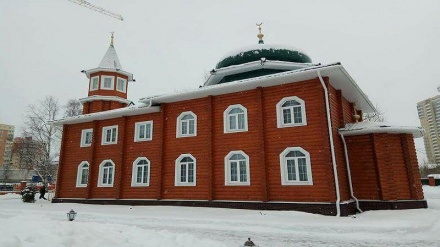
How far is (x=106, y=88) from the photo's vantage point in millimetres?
24047

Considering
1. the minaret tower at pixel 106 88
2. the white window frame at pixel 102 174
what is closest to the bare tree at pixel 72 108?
the minaret tower at pixel 106 88

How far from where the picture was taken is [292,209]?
12.7 metres

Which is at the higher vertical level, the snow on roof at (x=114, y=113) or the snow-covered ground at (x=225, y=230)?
the snow on roof at (x=114, y=113)

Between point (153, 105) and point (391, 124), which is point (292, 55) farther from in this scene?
point (153, 105)

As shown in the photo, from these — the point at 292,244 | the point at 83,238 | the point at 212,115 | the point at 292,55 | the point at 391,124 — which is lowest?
the point at 292,244

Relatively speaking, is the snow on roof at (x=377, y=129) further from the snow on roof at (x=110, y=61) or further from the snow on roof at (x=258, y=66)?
the snow on roof at (x=110, y=61)

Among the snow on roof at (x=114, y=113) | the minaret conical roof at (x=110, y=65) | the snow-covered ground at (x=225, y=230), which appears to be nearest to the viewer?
the snow-covered ground at (x=225, y=230)

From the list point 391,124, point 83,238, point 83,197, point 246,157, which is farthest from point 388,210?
point 83,197

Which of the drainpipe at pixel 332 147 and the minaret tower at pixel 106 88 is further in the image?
the minaret tower at pixel 106 88

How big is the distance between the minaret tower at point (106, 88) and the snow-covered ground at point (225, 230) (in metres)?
11.6

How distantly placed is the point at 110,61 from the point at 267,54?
14.7m

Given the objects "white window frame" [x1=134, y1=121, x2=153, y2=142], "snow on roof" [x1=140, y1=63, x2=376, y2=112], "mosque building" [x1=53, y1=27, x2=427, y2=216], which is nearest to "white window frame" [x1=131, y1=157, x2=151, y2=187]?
"mosque building" [x1=53, y1=27, x2=427, y2=216]

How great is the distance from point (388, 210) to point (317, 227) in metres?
5.64

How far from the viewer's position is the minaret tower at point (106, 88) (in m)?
23.6
